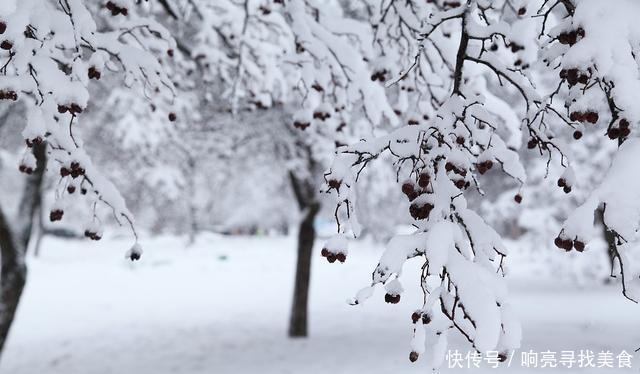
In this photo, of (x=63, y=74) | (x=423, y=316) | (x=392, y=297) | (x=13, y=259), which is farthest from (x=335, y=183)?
(x=13, y=259)

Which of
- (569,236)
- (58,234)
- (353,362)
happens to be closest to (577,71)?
(569,236)

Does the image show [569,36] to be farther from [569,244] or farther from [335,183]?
[335,183]

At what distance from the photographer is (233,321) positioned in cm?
1308

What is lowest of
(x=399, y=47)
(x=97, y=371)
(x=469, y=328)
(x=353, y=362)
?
(x=97, y=371)

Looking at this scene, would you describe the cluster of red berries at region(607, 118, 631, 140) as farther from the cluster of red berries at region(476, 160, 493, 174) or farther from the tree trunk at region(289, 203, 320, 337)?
the tree trunk at region(289, 203, 320, 337)

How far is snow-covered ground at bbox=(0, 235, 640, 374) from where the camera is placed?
880 centimetres

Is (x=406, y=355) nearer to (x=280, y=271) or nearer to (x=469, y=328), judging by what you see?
(x=469, y=328)

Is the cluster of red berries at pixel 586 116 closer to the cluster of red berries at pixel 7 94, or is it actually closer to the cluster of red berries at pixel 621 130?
the cluster of red berries at pixel 621 130

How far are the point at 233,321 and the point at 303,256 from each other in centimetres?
356

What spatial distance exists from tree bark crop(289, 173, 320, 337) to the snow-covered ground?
0.36 m

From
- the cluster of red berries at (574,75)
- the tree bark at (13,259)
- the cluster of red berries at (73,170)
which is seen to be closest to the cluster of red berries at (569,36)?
the cluster of red berries at (574,75)

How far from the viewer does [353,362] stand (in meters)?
8.12

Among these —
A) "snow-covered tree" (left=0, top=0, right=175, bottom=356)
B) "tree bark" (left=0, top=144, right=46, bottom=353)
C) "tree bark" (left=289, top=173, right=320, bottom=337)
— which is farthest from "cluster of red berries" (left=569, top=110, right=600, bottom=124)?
"tree bark" (left=289, top=173, right=320, bottom=337)

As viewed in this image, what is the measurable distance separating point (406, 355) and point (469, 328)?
6.22 metres
